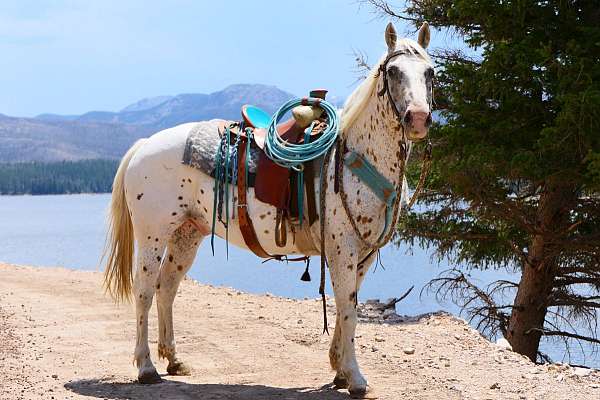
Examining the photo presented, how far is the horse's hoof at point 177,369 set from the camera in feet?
20.8

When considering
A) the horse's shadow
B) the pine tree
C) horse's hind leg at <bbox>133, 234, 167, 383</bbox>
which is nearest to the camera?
the horse's shadow

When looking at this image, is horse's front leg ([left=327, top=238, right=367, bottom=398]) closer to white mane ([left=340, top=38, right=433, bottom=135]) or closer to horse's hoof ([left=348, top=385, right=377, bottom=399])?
horse's hoof ([left=348, top=385, right=377, bottom=399])

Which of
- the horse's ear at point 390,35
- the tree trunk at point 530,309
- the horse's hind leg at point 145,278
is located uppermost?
the horse's ear at point 390,35

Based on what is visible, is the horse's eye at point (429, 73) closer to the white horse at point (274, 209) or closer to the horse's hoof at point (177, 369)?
the white horse at point (274, 209)

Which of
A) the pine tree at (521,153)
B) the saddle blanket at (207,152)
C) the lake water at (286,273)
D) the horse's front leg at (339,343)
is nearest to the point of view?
the horse's front leg at (339,343)

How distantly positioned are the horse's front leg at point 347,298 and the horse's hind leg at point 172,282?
1550 millimetres

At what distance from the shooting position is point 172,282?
21.1 ft

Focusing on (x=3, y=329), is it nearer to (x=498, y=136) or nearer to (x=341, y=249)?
(x=341, y=249)

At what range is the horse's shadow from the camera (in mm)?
5516

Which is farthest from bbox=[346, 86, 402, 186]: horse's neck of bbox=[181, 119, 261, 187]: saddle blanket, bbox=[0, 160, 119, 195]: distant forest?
bbox=[0, 160, 119, 195]: distant forest

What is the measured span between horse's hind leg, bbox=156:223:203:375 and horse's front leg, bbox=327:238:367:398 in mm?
1550

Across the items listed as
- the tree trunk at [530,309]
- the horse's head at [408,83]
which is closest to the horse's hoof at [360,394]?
the horse's head at [408,83]

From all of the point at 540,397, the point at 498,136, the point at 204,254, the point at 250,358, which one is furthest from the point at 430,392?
the point at 204,254

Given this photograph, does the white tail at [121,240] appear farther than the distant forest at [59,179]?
No
